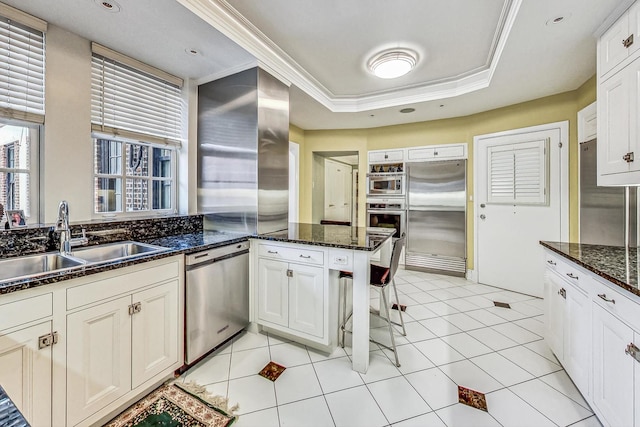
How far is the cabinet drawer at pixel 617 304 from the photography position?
1135mm

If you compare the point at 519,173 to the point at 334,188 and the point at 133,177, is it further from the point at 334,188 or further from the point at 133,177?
the point at 133,177

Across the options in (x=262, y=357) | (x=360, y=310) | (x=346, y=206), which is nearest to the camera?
(x=360, y=310)

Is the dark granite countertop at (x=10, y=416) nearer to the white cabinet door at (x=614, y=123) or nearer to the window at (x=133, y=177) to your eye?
the window at (x=133, y=177)

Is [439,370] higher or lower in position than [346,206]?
lower

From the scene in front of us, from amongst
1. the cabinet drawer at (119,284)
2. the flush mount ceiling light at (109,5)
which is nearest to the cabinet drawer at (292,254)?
the cabinet drawer at (119,284)

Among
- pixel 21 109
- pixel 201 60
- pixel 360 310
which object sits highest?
pixel 201 60

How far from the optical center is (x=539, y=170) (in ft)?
10.7

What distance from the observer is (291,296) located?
7.09ft

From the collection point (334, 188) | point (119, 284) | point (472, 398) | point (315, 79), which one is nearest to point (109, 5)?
point (119, 284)

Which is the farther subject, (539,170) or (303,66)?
(539,170)

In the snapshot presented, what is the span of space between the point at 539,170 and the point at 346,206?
378 cm

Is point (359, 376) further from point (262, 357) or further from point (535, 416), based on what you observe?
point (535, 416)

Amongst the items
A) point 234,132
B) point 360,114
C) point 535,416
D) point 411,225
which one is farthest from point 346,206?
point 535,416

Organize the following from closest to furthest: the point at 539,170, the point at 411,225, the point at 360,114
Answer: the point at 539,170, the point at 360,114, the point at 411,225
